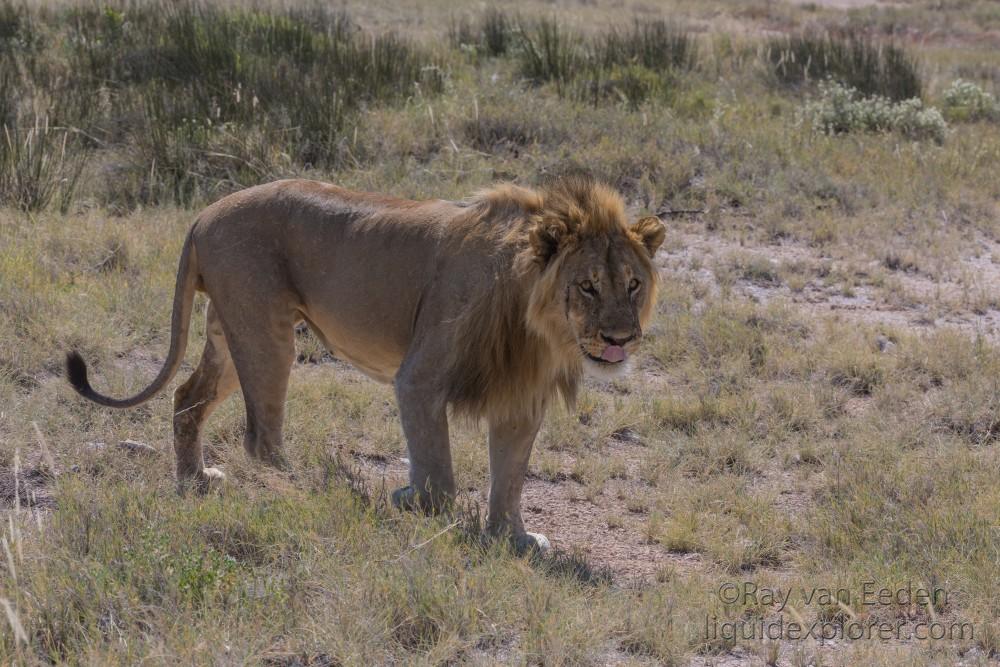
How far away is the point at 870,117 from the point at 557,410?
→ 707cm

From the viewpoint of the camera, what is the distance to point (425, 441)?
4.97 m

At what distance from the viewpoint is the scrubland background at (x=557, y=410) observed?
4.07 meters

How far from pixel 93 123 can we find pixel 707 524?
7.80 metres

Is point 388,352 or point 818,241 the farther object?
point 818,241

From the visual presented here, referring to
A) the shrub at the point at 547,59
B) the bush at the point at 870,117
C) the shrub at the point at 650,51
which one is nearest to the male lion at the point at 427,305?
the bush at the point at 870,117

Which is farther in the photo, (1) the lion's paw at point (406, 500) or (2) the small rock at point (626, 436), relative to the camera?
(2) the small rock at point (626, 436)

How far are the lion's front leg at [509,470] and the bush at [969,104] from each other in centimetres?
989

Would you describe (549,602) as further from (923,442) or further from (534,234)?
(923,442)

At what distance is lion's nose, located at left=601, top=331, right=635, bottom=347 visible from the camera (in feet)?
15.1

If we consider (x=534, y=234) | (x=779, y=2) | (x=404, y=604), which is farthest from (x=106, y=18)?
(x=779, y=2)

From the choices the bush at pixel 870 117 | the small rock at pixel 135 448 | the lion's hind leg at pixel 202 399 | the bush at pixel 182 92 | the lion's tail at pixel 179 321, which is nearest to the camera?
the lion's tail at pixel 179 321

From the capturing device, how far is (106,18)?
1397cm

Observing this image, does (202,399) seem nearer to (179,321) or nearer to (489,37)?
(179,321)

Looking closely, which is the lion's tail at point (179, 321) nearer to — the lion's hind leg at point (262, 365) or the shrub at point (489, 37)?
the lion's hind leg at point (262, 365)
